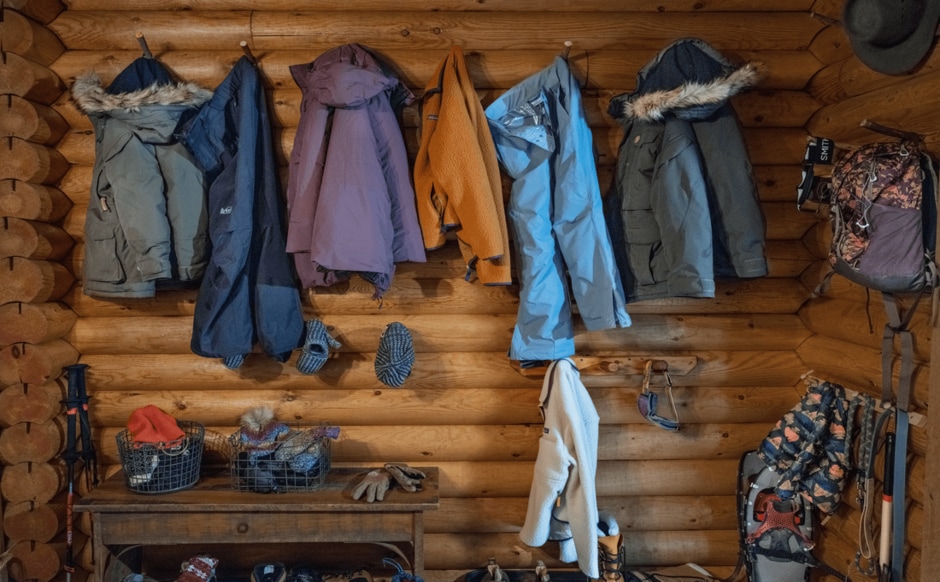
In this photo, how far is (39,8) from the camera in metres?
2.46

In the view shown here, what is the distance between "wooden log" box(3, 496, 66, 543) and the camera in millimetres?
2469

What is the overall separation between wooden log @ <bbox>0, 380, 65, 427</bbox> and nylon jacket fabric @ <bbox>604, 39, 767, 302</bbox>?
7.87 ft

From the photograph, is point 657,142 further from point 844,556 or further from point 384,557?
Result: point 384,557

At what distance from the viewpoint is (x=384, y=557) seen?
8.81ft

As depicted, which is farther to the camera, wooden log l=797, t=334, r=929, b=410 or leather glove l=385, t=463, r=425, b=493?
leather glove l=385, t=463, r=425, b=493

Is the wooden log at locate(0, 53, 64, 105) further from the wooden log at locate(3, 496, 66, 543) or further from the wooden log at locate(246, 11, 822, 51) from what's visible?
the wooden log at locate(3, 496, 66, 543)

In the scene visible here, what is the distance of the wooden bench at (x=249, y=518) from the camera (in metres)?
2.22

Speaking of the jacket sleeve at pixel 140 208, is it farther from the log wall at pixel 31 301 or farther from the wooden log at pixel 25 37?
the wooden log at pixel 25 37

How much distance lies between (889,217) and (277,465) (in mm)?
2269

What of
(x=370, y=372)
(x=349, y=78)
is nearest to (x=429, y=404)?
(x=370, y=372)

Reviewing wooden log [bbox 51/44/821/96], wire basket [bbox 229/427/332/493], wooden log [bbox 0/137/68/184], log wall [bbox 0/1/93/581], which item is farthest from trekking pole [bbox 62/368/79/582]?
wooden log [bbox 51/44/821/96]

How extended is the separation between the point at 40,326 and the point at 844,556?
327 centimetres

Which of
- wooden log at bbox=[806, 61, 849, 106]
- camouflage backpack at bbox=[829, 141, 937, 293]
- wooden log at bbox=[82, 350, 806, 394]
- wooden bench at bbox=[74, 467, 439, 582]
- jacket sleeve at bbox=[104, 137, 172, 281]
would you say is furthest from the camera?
wooden log at bbox=[82, 350, 806, 394]

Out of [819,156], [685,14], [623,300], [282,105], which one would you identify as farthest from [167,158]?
[819,156]
